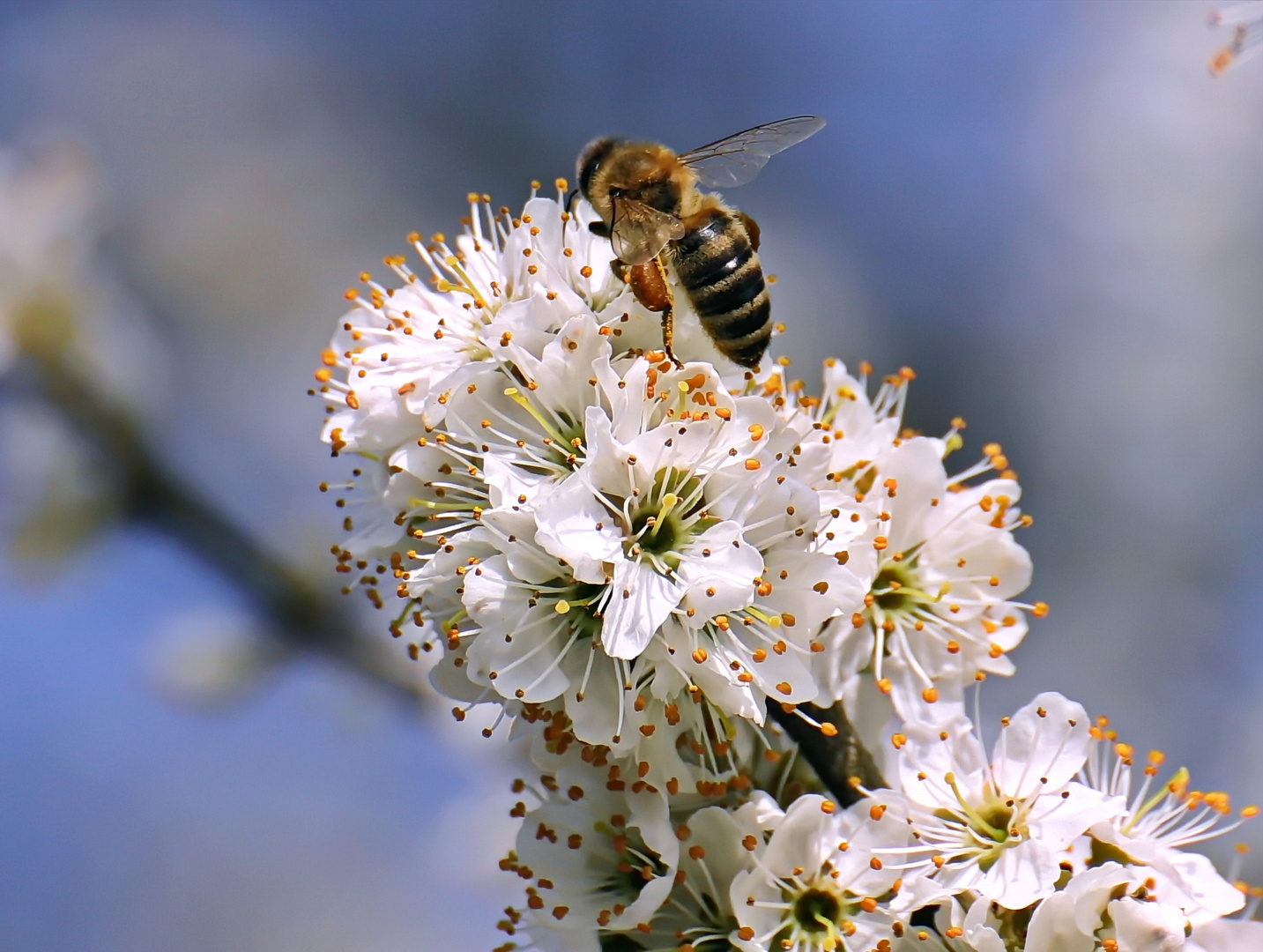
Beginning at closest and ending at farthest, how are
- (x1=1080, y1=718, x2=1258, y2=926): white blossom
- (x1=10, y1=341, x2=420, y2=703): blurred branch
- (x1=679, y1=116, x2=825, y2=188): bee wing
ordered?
(x1=1080, y1=718, x2=1258, y2=926): white blossom < (x1=679, y1=116, x2=825, y2=188): bee wing < (x1=10, y1=341, x2=420, y2=703): blurred branch

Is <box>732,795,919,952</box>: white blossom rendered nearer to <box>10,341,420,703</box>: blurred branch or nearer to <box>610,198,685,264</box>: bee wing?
<box>610,198,685,264</box>: bee wing

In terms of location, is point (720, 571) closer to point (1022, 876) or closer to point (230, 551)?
point (1022, 876)

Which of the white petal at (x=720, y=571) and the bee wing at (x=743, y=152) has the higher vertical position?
the bee wing at (x=743, y=152)

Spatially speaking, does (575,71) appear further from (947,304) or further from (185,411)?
(185,411)

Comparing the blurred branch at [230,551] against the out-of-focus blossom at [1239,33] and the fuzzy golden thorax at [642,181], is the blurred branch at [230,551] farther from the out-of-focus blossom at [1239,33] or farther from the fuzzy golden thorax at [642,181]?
the out-of-focus blossom at [1239,33]

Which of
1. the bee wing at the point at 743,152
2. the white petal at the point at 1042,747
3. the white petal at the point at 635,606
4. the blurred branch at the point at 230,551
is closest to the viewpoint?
the white petal at the point at 635,606

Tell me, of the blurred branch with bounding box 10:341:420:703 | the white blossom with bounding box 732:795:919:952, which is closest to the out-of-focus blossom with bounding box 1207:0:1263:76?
the white blossom with bounding box 732:795:919:952

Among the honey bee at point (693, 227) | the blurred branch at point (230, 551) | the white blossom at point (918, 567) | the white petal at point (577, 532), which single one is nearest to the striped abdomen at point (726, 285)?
the honey bee at point (693, 227)

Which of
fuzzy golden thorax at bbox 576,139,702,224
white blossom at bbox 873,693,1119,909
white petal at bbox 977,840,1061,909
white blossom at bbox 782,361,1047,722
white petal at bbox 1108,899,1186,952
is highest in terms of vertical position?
fuzzy golden thorax at bbox 576,139,702,224

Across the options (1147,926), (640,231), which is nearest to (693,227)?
(640,231)
